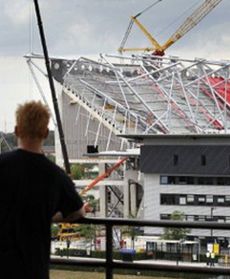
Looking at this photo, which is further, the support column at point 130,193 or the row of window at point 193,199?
the support column at point 130,193

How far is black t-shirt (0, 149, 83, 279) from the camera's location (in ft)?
6.26

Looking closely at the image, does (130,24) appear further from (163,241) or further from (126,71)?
(163,241)

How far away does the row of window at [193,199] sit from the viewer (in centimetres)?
3597

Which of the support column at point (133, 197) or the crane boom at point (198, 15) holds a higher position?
the crane boom at point (198, 15)

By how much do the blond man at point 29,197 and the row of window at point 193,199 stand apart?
112 feet

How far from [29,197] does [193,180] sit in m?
35.2

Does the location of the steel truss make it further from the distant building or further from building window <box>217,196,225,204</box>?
building window <box>217,196,225,204</box>

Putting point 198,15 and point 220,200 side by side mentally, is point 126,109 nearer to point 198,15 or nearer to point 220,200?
point 220,200

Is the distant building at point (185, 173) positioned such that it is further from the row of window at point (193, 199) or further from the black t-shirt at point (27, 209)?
the black t-shirt at point (27, 209)

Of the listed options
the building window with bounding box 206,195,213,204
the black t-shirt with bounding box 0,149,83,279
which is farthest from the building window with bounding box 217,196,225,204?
the black t-shirt with bounding box 0,149,83,279

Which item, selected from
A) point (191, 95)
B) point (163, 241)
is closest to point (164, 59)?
point (191, 95)

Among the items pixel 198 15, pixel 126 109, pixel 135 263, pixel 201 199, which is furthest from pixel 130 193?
pixel 135 263

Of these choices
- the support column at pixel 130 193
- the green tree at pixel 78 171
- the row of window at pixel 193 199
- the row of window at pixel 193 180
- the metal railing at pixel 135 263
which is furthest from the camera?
the green tree at pixel 78 171

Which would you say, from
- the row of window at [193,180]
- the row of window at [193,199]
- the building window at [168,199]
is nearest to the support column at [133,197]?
the row of window at [193,180]
